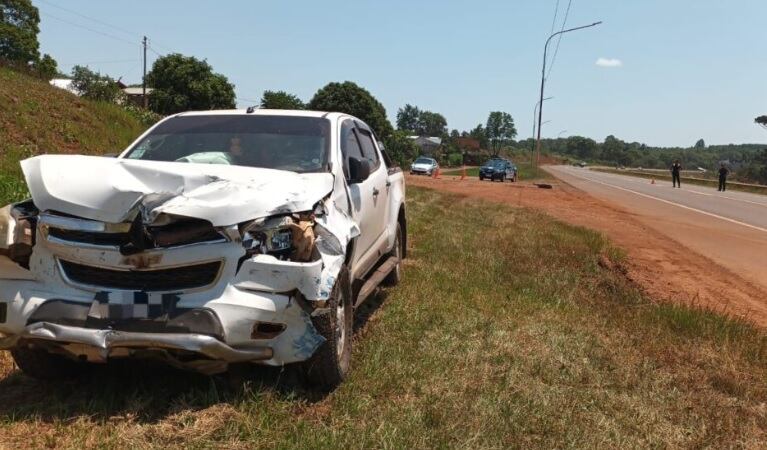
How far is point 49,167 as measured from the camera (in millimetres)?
3357

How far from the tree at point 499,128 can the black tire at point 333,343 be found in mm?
140026

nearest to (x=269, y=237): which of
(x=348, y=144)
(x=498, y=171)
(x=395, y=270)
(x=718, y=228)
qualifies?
(x=348, y=144)

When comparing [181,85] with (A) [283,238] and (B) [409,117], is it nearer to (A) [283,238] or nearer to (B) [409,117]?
(A) [283,238]

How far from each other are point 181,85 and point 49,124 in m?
48.1

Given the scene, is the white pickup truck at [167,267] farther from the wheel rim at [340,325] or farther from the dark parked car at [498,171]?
the dark parked car at [498,171]

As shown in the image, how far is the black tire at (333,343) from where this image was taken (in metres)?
3.46

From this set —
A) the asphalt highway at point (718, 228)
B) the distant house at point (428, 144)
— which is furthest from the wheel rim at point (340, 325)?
the distant house at point (428, 144)

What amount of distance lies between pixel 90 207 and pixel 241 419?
133cm

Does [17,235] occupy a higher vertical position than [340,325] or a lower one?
higher

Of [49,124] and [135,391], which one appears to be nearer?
[135,391]

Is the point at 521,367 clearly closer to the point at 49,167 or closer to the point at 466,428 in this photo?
the point at 466,428

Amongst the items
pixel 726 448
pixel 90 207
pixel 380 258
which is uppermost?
pixel 90 207

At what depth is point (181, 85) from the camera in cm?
6019

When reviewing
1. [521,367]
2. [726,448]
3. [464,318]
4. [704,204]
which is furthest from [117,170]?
[704,204]
